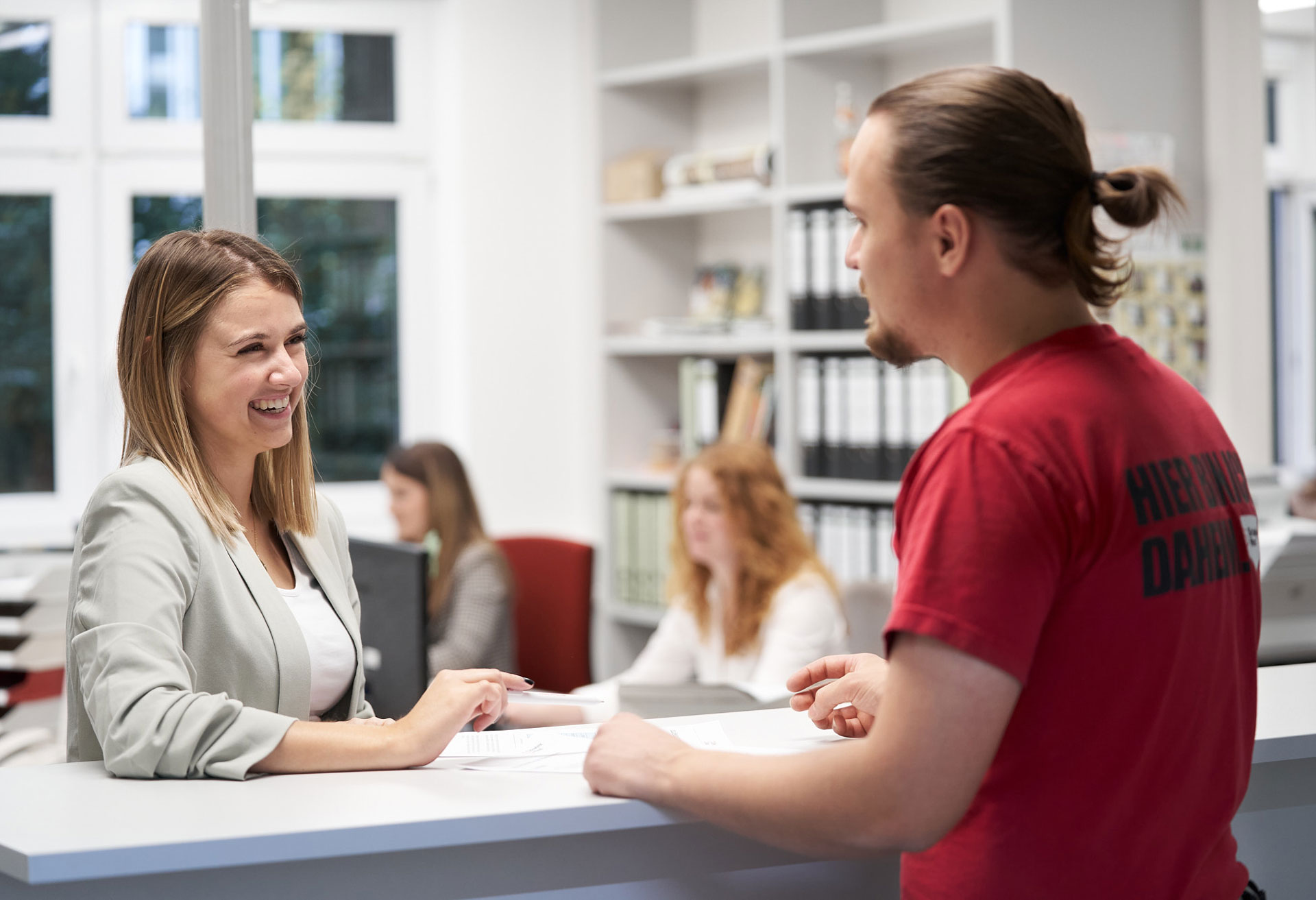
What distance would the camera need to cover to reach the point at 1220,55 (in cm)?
334

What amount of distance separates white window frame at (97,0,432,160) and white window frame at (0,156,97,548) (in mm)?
210

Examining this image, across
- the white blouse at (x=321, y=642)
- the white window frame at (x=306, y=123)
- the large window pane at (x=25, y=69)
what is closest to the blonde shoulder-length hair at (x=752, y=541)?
the white blouse at (x=321, y=642)

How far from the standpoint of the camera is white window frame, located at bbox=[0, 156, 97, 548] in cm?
416

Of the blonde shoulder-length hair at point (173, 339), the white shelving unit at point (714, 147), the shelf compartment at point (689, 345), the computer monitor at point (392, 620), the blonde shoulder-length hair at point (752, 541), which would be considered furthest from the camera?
the shelf compartment at point (689, 345)

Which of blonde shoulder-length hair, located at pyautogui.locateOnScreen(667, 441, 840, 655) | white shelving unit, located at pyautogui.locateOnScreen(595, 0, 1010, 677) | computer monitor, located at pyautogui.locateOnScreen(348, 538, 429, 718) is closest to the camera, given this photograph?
computer monitor, located at pyautogui.locateOnScreen(348, 538, 429, 718)

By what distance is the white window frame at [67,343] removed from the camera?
416 centimetres

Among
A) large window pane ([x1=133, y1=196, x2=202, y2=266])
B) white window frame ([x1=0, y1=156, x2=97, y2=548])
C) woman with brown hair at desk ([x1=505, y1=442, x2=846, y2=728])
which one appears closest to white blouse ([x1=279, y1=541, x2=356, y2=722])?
woman with brown hair at desk ([x1=505, y1=442, x2=846, y2=728])

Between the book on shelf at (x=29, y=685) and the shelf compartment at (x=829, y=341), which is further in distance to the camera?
the shelf compartment at (x=829, y=341)

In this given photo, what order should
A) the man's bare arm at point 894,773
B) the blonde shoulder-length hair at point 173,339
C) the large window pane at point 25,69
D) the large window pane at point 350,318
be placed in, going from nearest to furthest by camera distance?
the man's bare arm at point 894,773, the blonde shoulder-length hair at point 173,339, the large window pane at point 25,69, the large window pane at point 350,318

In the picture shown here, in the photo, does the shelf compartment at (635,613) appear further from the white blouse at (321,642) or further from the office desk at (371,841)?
the office desk at (371,841)

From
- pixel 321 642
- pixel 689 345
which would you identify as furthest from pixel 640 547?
pixel 321 642

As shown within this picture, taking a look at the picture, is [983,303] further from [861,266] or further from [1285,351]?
[1285,351]

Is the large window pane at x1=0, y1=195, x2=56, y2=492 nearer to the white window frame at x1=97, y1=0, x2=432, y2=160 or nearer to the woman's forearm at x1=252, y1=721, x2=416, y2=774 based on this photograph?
the white window frame at x1=97, y1=0, x2=432, y2=160

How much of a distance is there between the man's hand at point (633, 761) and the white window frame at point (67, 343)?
11.4 ft
